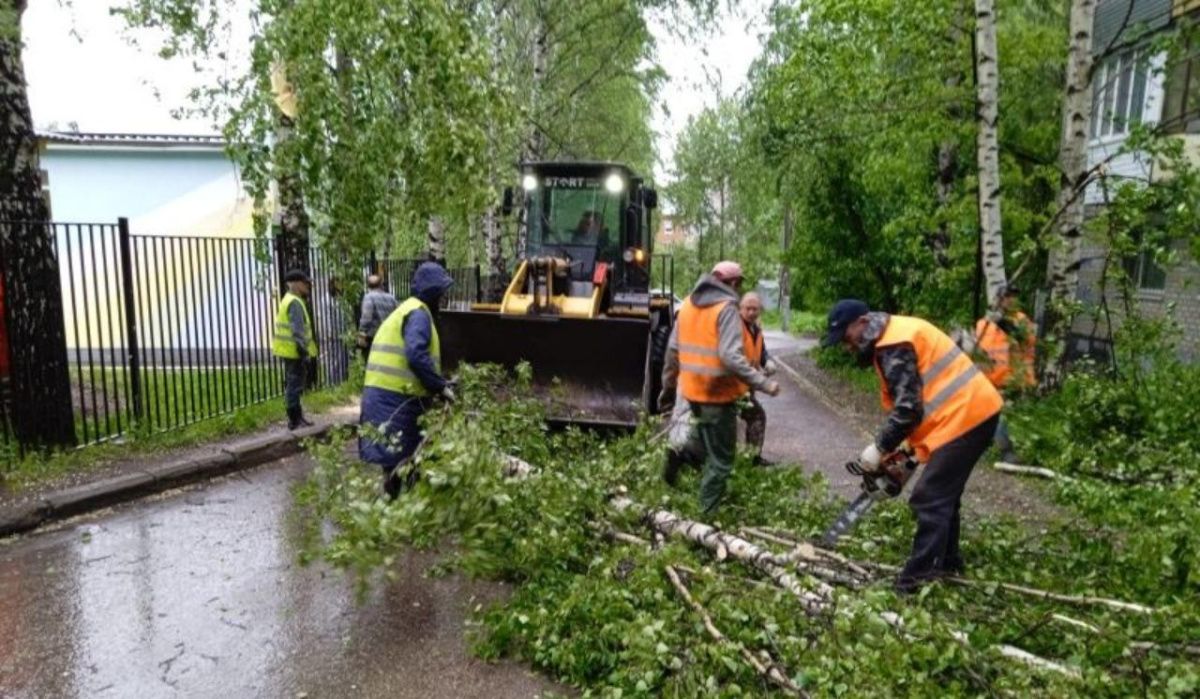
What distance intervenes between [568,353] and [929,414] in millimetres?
4117

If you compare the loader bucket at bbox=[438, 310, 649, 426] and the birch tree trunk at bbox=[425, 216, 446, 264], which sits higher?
the birch tree trunk at bbox=[425, 216, 446, 264]

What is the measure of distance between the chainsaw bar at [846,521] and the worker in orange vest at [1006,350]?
101 inches

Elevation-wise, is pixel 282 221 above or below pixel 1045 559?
above

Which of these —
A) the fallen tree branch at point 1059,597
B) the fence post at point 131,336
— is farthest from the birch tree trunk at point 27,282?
the fallen tree branch at point 1059,597

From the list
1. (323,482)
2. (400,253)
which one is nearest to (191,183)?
(400,253)

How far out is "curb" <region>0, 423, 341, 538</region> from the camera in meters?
5.13

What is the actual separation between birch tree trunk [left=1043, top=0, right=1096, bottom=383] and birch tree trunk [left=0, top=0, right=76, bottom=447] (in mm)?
9135

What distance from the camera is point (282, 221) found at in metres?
9.17

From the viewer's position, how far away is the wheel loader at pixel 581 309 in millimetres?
7309

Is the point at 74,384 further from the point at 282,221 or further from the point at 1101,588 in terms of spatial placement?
the point at 1101,588

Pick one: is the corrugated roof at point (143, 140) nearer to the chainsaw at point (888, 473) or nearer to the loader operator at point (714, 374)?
the loader operator at point (714, 374)

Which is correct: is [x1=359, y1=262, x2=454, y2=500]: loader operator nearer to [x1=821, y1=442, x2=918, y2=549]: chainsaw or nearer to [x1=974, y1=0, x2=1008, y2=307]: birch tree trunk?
[x1=821, y1=442, x2=918, y2=549]: chainsaw

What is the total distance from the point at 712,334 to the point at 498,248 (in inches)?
372

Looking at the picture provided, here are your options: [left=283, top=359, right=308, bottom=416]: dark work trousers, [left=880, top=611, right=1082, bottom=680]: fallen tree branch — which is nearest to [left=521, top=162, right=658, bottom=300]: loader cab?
[left=283, top=359, right=308, bottom=416]: dark work trousers
